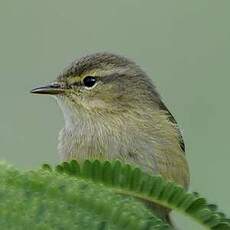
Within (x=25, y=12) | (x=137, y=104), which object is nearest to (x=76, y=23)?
(x=25, y=12)

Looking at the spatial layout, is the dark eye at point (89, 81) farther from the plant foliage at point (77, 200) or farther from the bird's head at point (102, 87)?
the plant foliage at point (77, 200)

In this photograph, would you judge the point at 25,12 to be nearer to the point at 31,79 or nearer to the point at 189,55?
the point at 31,79

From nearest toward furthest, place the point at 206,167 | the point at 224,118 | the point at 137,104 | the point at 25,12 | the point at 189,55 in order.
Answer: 1. the point at 206,167
2. the point at 224,118
3. the point at 137,104
4. the point at 189,55
5. the point at 25,12

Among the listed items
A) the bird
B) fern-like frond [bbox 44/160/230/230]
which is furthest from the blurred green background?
fern-like frond [bbox 44/160/230/230]

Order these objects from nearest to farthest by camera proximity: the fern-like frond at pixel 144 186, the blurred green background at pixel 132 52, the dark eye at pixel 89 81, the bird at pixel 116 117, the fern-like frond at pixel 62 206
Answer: the fern-like frond at pixel 62 206
the fern-like frond at pixel 144 186
the bird at pixel 116 117
the blurred green background at pixel 132 52
the dark eye at pixel 89 81

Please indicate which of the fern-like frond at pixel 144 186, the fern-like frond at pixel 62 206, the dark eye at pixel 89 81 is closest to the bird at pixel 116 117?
the dark eye at pixel 89 81

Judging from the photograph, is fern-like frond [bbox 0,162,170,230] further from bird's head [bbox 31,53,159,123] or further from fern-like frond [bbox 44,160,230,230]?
bird's head [bbox 31,53,159,123]

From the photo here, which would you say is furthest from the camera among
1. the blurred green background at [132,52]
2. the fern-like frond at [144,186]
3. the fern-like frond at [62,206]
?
the blurred green background at [132,52]
